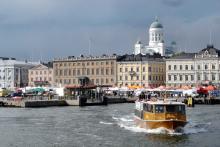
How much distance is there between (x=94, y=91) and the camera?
105 meters

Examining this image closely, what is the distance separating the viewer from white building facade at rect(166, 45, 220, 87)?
447 ft

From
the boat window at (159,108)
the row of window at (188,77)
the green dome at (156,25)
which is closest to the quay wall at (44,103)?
the boat window at (159,108)

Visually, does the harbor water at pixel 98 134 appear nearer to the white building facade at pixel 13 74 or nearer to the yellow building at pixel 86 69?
the yellow building at pixel 86 69

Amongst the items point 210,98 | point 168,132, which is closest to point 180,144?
point 168,132

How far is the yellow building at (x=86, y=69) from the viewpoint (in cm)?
14775

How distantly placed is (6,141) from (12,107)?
46.7 metres

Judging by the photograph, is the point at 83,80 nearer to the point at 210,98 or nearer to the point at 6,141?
the point at 210,98

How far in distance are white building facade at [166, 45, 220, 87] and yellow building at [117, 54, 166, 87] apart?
406 centimetres

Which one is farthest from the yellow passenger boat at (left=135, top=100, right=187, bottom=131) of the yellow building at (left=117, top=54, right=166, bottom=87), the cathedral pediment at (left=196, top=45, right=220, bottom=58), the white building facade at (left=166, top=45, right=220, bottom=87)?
the yellow building at (left=117, top=54, right=166, bottom=87)

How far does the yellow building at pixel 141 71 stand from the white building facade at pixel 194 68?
4056 millimetres

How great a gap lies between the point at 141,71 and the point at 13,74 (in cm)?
4231

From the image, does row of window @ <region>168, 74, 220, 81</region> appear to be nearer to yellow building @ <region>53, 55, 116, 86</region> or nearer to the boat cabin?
yellow building @ <region>53, 55, 116, 86</region>

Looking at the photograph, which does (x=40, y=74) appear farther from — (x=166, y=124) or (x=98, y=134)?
(x=166, y=124)

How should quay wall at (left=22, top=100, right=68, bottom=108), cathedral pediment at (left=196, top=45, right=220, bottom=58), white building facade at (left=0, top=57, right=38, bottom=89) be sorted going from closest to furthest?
quay wall at (left=22, top=100, right=68, bottom=108)
cathedral pediment at (left=196, top=45, right=220, bottom=58)
white building facade at (left=0, top=57, right=38, bottom=89)
